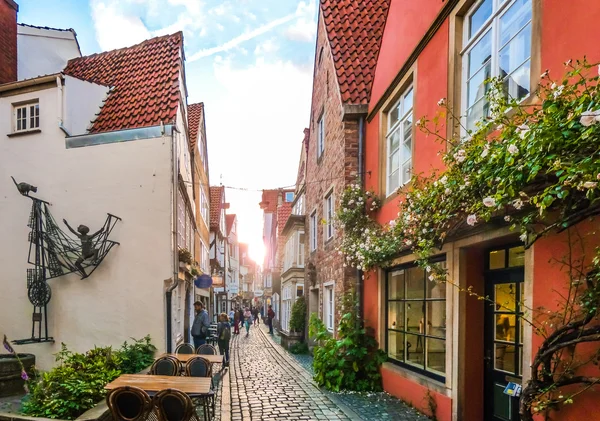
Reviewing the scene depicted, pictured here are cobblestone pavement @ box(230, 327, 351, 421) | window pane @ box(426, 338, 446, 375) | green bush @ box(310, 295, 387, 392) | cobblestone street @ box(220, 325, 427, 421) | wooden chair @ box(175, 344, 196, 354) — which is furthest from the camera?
wooden chair @ box(175, 344, 196, 354)

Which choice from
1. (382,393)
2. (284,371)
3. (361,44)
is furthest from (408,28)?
(284,371)

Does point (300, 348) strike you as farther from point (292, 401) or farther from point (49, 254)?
point (49, 254)

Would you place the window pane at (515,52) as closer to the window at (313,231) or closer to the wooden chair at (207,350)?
the wooden chair at (207,350)

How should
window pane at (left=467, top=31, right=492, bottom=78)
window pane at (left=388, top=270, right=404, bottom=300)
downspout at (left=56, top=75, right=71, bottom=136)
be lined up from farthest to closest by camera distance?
downspout at (left=56, top=75, right=71, bottom=136)
window pane at (left=388, top=270, right=404, bottom=300)
window pane at (left=467, top=31, right=492, bottom=78)

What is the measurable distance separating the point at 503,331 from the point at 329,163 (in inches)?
291

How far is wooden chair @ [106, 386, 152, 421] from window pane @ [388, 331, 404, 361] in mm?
4579

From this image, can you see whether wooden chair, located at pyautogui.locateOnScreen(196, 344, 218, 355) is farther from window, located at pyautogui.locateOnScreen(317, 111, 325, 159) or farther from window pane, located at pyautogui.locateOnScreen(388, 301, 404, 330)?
window, located at pyautogui.locateOnScreen(317, 111, 325, 159)

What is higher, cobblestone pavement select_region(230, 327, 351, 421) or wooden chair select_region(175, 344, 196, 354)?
wooden chair select_region(175, 344, 196, 354)

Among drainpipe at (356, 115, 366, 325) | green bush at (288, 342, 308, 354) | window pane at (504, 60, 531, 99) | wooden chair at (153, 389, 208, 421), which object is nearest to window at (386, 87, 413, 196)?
drainpipe at (356, 115, 366, 325)

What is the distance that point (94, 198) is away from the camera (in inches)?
402

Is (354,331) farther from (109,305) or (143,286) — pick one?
(109,305)

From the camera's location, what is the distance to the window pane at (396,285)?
813 centimetres

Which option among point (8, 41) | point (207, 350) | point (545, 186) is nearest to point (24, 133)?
point (8, 41)

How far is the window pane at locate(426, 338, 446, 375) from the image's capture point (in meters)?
6.48
